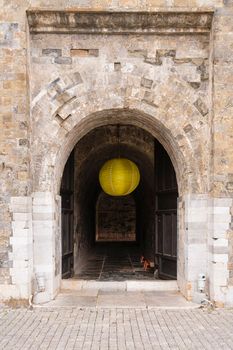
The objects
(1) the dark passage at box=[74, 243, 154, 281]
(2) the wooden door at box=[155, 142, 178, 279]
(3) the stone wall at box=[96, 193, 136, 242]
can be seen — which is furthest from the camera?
(3) the stone wall at box=[96, 193, 136, 242]

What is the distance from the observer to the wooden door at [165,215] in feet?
25.5

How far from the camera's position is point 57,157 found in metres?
6.74

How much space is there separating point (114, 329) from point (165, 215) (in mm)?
3105

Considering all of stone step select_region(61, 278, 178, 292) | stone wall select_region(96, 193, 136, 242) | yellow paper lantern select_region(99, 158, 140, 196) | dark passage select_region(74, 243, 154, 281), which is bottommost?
dark passage select_region(74, 243, 154, 281)

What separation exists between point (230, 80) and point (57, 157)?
9.57 ft

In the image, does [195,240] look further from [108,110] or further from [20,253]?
[20,253]

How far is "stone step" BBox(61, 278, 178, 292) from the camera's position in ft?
24.4

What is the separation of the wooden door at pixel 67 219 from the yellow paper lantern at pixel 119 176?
0.69 metres

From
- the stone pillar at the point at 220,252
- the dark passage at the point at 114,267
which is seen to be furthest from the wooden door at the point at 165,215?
the stone pillar at the point at 220,252

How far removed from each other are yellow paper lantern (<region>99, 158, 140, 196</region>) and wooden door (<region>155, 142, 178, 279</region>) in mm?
504

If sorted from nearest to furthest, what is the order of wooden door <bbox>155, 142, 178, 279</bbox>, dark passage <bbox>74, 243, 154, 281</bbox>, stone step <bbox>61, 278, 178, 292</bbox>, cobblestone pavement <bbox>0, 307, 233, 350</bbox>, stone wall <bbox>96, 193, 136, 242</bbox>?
cobblestone pavement <bbox>0, 307, 233, 350</bbox>, stone step <bbox>61, 278, 178, 292</bbox>, wooden door <bbox>155, 142, 178, 279</bbox>, dark passage <bbox>74, 243, 154, 281</bbox>, stone wall <bbox>96, 193, 136, 242</bbox>

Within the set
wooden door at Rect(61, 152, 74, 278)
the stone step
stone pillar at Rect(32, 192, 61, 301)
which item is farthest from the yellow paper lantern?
stone pillar at Rect(32, 192, 61, 301)

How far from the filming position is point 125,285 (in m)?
7.52

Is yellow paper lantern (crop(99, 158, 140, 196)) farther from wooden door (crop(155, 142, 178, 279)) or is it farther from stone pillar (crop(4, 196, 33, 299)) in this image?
stone pillar (crop(4, 196, 33, 299))
